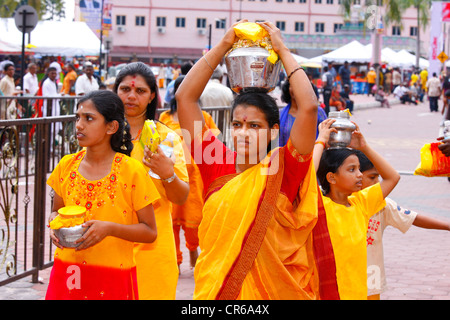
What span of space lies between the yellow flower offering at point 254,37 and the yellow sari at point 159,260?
0.98m

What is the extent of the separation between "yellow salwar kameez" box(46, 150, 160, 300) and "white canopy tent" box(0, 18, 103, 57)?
22.7 meters

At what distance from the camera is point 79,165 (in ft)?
10.9

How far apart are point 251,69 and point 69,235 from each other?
3.50 ft

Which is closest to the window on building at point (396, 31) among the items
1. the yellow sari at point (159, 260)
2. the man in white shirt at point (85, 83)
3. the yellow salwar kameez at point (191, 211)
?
the man in white shirt at point (85, 83)

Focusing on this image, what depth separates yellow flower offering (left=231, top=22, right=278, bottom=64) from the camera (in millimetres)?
2986

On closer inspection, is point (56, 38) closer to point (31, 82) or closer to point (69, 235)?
point (31, 82)

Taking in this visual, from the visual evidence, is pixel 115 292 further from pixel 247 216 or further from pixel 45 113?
pixel 45 113

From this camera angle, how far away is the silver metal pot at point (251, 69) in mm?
2947

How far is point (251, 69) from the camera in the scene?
296cm

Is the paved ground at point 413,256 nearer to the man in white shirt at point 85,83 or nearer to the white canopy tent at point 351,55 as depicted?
the man in white shirt at point 85,83

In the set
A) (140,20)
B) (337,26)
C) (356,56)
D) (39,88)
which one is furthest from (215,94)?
(337,26)

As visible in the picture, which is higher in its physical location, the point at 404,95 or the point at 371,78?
the point at 371,78

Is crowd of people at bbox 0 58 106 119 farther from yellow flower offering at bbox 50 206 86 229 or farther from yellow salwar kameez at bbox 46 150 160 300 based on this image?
yellow flower offering at bbox 50 206 86 229
